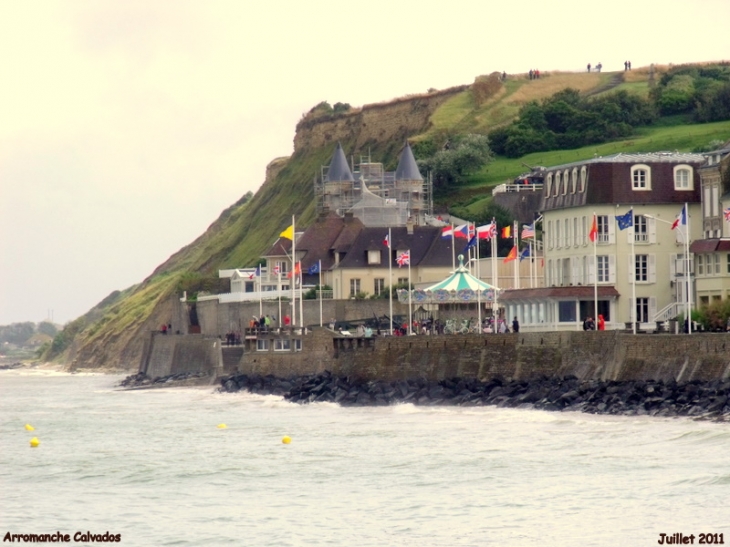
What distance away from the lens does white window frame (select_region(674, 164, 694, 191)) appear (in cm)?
6988

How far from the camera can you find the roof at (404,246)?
96625 mm

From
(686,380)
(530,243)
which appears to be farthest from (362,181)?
(686,380)

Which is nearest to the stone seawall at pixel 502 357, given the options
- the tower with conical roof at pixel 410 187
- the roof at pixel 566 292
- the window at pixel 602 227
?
the roof at pixel 566 292

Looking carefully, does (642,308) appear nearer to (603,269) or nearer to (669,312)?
(669,312)

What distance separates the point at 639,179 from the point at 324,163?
99998mm

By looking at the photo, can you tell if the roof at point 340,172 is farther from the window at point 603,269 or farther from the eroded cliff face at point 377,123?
the window at point 603,269

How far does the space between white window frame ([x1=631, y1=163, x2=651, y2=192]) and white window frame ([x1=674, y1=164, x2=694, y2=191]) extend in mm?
1074

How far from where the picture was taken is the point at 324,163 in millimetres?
168875

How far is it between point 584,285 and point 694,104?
2926 inches

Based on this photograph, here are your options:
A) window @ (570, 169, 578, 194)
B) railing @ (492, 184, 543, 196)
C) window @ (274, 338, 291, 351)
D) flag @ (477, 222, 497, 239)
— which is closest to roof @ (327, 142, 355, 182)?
railing @ (492, 184, 543, 196)

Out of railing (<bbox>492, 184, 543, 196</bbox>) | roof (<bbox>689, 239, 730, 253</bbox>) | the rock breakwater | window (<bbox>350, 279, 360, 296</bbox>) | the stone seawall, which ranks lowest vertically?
the rock breakwater

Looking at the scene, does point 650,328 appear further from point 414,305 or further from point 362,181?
point 362,181

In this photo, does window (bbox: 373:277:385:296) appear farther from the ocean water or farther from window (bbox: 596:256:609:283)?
the ocean water

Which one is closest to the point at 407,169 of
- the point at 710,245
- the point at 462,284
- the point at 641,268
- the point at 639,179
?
the point at 462,284
